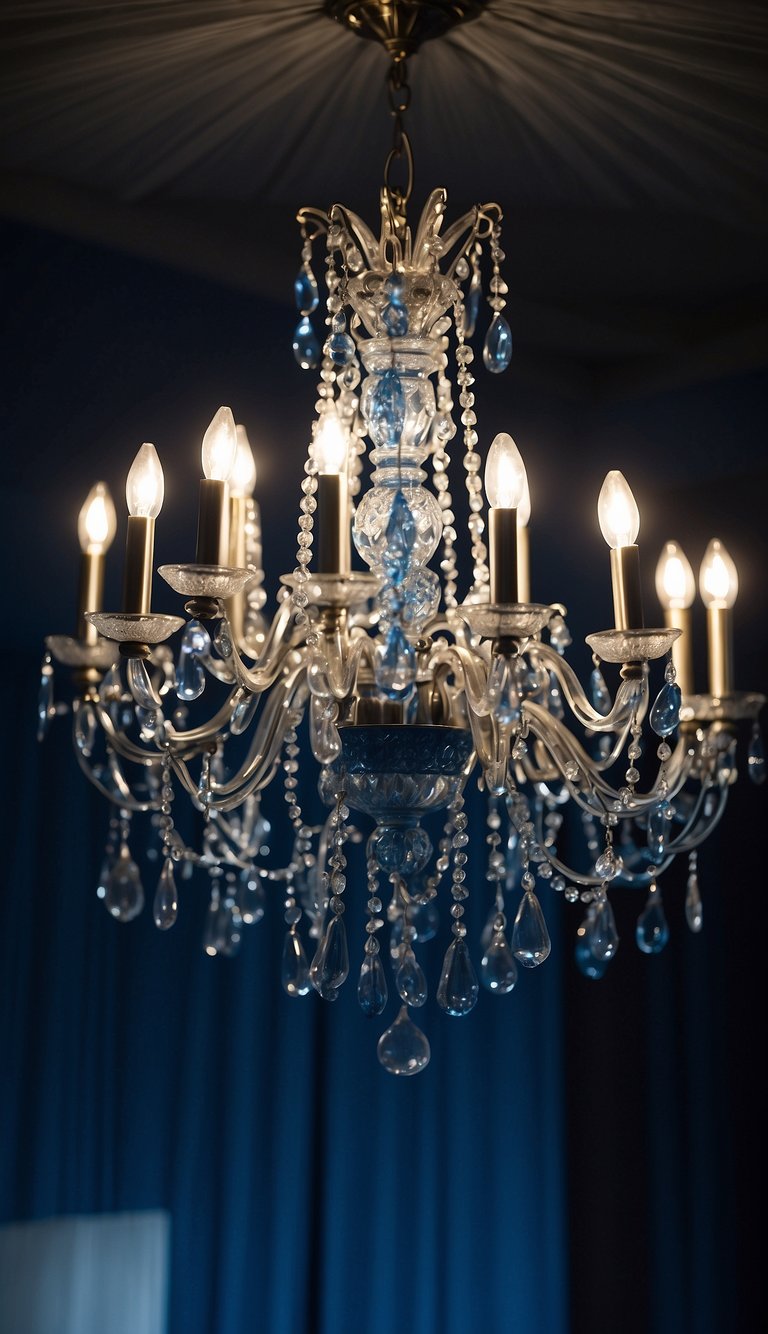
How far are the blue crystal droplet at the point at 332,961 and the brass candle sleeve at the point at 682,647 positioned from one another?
1.79 feet

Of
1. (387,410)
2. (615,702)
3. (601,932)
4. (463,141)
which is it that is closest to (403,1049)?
(601,932)

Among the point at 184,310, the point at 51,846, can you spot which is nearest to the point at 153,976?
the point at 51,846

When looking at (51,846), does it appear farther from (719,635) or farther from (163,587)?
(719,635)

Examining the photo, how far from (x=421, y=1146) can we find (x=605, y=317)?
255 centimetres

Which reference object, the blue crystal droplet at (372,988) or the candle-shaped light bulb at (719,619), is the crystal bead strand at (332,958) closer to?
the blue crystal droplet at (372,988)

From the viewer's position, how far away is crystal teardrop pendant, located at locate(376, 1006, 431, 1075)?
1.43 m

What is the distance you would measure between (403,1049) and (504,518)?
21.4 inches

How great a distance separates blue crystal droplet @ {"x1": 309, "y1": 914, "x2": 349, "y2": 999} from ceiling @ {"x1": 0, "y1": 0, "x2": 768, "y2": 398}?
1.03m

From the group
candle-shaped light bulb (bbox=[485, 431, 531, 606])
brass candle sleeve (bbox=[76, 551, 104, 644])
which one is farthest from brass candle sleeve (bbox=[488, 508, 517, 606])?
brass candle sleeve (bbox=[76, 551, 104, 644])

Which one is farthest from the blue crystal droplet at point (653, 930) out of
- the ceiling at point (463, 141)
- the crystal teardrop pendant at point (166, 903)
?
the ceiling at point (463, 141)

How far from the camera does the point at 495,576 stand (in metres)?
1.34

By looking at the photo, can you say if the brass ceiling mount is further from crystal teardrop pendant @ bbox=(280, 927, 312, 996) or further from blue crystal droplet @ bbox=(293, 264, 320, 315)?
crystal teardrop pendant @ bbox=(280, 927, 312, 996)

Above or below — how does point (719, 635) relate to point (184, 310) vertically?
below

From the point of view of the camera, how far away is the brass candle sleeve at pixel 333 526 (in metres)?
1.34
